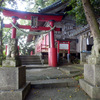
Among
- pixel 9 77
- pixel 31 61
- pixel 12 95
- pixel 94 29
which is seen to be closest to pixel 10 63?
pixel 9 77

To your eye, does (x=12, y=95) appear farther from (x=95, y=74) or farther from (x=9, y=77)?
(x=95, y=74)

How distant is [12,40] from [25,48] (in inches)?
773

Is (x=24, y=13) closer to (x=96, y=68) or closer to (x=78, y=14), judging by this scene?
(x=78, y=14)

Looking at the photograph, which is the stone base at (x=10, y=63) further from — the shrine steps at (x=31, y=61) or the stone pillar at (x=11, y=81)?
the shrine steps at (x=31, y=61)

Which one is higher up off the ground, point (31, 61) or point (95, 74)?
point (95, 74)

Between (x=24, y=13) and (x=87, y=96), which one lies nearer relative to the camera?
(x=87, y=96)

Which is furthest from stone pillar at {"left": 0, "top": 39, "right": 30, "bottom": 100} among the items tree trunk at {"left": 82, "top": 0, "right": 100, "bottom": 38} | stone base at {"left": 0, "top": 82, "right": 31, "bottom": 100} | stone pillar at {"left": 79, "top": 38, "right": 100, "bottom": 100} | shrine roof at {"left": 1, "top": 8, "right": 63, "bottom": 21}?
shrine roof at {"left": 1, "top": 8, "right": 63, "bottom": 21}

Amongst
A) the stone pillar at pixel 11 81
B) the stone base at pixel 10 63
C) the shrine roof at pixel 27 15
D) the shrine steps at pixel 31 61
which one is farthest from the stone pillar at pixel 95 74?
the shrine steps at pixel 31 61

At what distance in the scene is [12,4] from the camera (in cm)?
595

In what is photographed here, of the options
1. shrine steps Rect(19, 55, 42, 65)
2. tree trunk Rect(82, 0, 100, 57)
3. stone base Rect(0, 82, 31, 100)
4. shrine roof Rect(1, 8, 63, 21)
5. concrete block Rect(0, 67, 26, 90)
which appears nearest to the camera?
stone base Rect(0, 82, 31, 100)

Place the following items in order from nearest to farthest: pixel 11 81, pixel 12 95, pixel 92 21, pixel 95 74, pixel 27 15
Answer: pixel 12 95 → pixel 11 81 → pixel 95 74 → pixel 92 21 → pixel 27 15

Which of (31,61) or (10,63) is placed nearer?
(10,63)

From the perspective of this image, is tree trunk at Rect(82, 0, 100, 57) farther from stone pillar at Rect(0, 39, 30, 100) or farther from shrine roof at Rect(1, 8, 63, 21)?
shrine roof at Rect(1, 8, 63, 21)

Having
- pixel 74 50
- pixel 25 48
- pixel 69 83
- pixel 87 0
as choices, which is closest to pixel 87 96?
pixel 69 83
